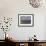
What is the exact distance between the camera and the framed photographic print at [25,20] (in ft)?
14.2

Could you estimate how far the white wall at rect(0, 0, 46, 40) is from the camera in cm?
431

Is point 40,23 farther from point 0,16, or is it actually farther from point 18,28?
point 0,16

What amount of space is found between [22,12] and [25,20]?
11.5 inches

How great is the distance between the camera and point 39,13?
4.35m

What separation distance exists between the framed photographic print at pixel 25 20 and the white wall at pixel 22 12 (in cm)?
10

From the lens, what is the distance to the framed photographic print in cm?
433

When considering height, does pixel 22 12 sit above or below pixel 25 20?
above

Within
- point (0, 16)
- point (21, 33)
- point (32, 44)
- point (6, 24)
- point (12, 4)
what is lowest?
point (32, 44)

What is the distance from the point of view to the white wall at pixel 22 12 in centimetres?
431

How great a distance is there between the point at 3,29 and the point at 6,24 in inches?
7.7

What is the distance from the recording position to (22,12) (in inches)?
171

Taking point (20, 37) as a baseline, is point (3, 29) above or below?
above

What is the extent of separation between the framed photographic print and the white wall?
4.0 inches

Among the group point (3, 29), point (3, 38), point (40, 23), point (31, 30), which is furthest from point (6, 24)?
point (40, 23)
